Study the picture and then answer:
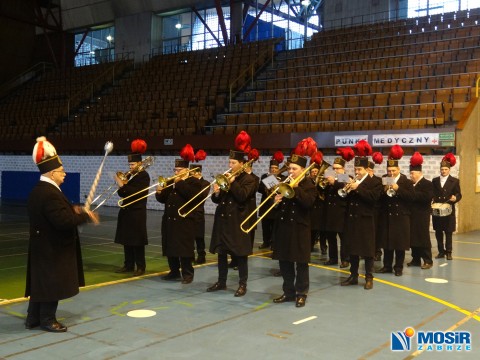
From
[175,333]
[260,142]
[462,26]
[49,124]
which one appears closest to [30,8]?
[49,124]

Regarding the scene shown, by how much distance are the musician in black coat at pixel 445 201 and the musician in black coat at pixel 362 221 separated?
3.01 m

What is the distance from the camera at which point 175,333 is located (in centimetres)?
513

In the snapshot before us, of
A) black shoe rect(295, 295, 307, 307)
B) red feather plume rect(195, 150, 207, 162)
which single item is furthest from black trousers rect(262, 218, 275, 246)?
black shoe rect(295, 295, 307, 307)

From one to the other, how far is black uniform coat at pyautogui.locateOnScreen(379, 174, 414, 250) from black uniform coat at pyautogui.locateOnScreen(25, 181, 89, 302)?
4.97 meters

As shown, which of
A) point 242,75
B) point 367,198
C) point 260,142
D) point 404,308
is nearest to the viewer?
point 404,308

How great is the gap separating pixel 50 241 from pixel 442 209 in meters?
7.25

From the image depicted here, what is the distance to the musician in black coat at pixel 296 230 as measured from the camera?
611 cm

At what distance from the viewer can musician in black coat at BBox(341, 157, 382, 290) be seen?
23.6 ft

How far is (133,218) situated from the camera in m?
7.89

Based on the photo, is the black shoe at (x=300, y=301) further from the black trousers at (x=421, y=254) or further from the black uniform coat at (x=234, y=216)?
the black trousers at (x=421, y=254)

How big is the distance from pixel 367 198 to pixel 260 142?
9.45 meters

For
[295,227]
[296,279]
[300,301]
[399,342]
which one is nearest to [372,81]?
[295,227]

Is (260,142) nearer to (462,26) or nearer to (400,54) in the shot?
(400,54)

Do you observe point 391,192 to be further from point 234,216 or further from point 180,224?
point 180,224
